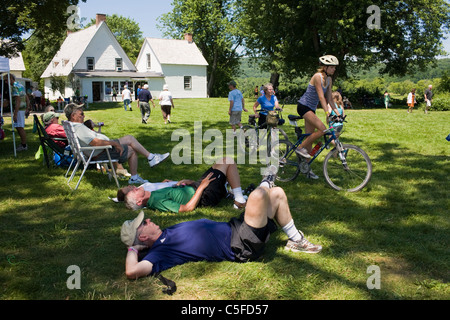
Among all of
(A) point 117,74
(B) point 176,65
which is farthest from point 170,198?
(B) point 176,65

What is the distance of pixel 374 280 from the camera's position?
3.46 metres

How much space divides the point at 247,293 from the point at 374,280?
1.14 metres

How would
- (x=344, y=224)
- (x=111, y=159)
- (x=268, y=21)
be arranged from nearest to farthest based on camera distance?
1. (x=344, y=224)
2. (x=111, y=159)
3. (x=268, y=21)

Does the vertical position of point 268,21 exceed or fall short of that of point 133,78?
it exceeds it

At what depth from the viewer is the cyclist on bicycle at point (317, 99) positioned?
257 inches

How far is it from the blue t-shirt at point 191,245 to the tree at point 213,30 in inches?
2135

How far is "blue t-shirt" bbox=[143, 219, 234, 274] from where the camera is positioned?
12.1 feet

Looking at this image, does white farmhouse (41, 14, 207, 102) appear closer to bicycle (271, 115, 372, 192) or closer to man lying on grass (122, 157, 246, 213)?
bicycle (271, 115, 372, 192)

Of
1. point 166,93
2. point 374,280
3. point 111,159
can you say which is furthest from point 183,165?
point 166,93

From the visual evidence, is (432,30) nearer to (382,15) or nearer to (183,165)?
(382,15)

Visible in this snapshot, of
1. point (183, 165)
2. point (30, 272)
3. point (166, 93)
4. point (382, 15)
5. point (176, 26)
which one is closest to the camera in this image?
point (30, 272)

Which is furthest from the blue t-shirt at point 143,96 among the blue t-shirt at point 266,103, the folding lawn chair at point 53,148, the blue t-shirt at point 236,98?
the folding lawn chair at point 53,148

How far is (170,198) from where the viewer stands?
530 centimetres

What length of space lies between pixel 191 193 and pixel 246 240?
1.83m
